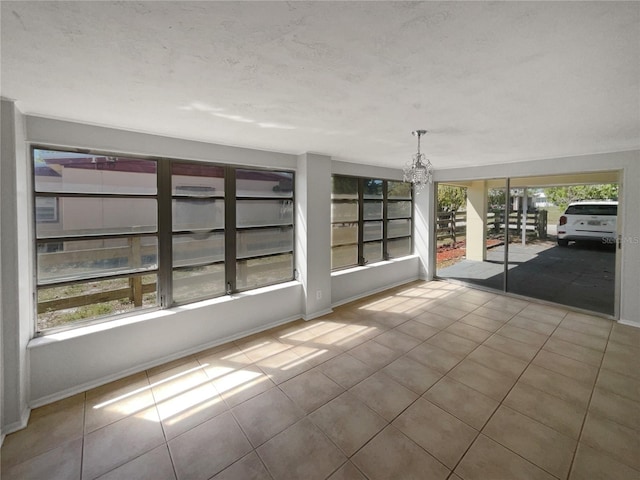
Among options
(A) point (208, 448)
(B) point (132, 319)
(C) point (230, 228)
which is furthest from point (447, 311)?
(B) point (132, 319)

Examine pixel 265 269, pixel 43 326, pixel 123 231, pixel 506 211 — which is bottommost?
pixel 43 326

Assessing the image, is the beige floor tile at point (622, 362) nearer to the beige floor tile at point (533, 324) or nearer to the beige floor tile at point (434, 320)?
the beige floor tile at point (533, 324)

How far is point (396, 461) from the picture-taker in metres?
1.71

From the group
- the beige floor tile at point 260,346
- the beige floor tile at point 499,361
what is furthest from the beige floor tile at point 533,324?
the beige floor tile at point 260,346

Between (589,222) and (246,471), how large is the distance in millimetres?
6140

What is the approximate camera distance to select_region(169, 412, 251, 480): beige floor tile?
1.67m

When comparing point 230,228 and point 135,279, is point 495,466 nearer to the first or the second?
point 230,228

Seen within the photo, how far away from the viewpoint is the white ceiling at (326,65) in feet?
3.60

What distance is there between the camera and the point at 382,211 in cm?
523

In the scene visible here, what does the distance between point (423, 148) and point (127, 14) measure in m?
3.27

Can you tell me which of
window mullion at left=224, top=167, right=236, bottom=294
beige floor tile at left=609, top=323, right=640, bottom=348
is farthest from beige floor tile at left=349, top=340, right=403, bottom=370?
beige floor tile at left=609, top=323, right=640, bottom=348

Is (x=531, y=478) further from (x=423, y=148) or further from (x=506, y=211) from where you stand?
(x=506, y=211)

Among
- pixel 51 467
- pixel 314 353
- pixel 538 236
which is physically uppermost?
pixel 538 236

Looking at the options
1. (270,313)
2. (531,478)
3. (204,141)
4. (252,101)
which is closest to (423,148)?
(252,101)
